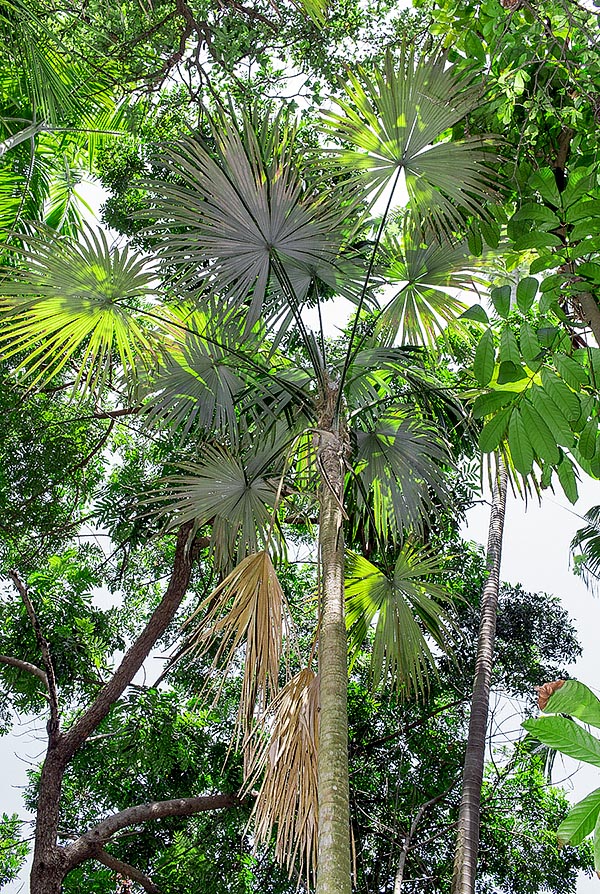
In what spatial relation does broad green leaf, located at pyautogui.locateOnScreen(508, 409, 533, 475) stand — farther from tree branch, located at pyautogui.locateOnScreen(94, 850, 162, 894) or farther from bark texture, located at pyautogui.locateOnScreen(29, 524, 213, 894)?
tree branch, located at pyautogui.locateOnScreen(94, 850, 162, 894)

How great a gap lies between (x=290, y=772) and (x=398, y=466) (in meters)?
1.80

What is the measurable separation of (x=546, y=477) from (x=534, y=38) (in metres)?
1.09

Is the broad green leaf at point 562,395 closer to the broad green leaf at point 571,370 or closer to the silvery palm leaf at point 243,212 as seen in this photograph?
the broad green leaf at point 571,370

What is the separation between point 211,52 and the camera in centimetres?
485

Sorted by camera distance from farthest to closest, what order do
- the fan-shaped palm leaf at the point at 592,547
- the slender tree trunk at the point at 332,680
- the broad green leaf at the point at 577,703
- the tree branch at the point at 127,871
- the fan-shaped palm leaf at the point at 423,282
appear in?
1. the fan-shaped palm leaf at the point at 592,547
2. the tree branch at the point at 127,871
3. the fan-shaped palm leaf at the point at 423,282
4. the slender tree trunk at the point at 332,680
5. the broad green leaf at the point at 577,703

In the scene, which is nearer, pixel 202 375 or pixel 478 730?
pixel 202 375

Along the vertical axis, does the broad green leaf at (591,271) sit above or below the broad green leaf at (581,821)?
above

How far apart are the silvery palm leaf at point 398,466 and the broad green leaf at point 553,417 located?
2.35 m

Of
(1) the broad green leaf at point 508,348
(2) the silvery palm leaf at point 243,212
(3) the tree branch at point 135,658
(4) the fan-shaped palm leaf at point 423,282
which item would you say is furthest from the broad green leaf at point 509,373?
(3) the tree branch at point 135,658

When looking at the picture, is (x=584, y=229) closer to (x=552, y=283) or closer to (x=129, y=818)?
(x=552, y=283)

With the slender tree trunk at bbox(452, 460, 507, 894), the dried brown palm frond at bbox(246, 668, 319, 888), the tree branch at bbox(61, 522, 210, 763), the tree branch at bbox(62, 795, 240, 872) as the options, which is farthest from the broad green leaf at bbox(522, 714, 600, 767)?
the tree branch at bbox(62, 795, 240, 872)

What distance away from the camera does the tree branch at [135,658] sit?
577 centimetres

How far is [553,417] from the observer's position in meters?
1.45

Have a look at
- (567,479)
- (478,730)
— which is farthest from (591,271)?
(478,730)
